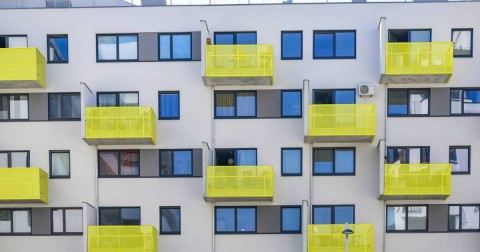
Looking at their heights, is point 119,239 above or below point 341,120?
below

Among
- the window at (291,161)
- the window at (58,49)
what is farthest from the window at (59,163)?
the window at (291,161)

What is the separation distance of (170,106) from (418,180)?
10.6 metres

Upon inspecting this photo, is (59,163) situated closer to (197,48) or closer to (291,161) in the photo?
(197,48)

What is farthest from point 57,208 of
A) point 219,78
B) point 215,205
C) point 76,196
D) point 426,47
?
point 426,47

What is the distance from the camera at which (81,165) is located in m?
21.9

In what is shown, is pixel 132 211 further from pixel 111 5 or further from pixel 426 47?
pixel 426 47

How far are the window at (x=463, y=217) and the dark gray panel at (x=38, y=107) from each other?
17.7 meters

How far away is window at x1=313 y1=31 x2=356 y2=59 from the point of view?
21.7 metres

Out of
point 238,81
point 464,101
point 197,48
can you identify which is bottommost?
point 464,101

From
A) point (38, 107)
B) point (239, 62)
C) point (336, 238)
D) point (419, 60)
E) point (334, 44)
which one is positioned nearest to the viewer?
point (336, 238)

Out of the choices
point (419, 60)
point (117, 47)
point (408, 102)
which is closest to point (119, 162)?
point (117, 47)

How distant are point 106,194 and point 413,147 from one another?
13.2 m

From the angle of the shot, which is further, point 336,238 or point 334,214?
point 334,214

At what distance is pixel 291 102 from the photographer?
21.7 metres
